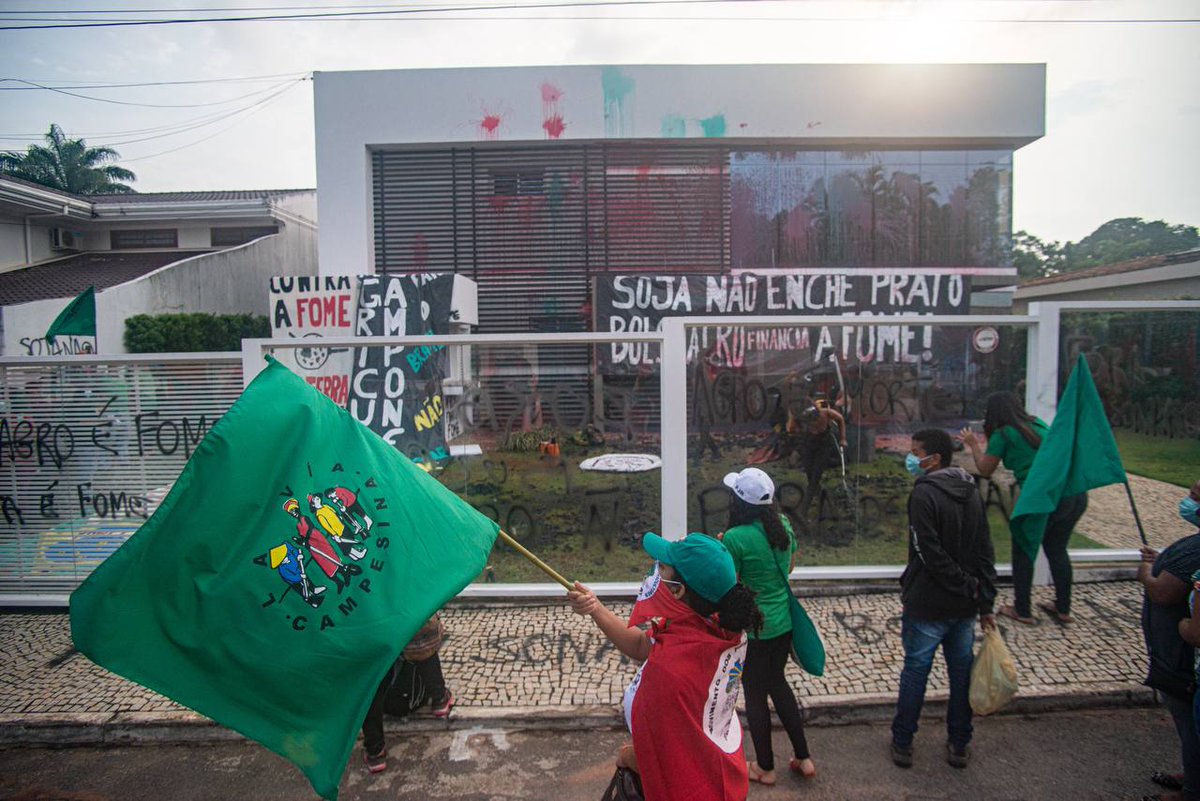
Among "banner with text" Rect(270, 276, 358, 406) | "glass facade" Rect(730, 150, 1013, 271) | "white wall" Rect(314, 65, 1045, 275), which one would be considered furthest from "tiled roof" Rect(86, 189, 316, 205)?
"glass facade" Rect(730, 150, 1013, 271)

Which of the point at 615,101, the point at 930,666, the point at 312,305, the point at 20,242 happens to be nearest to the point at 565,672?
the point at 930,666

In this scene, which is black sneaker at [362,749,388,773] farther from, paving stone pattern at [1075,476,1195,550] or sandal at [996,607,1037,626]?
paving stone pattern at [1075,476,1195,550]

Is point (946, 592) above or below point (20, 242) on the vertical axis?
below

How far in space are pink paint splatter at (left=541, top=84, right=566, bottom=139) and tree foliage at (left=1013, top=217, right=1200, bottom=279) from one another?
28706mm

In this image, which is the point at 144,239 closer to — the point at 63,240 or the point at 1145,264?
the point at 63,240

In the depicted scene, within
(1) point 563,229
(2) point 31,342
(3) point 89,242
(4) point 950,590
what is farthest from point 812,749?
(3) point 89,242

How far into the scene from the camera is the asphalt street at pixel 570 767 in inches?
156

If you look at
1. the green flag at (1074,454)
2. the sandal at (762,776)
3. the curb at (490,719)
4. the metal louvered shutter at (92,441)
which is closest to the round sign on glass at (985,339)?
the green flag at (1074,454)

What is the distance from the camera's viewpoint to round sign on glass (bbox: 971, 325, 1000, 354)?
6.56 metres

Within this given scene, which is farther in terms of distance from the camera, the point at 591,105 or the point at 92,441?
the point at 591,105

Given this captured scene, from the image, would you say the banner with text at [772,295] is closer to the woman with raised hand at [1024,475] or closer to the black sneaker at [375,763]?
the woman with raised hand at [1024,475]

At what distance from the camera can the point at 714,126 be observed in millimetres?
15883

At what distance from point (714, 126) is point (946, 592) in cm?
1388

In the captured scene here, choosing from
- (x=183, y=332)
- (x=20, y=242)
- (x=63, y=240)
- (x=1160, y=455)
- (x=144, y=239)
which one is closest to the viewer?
(x=1160, y=455)
